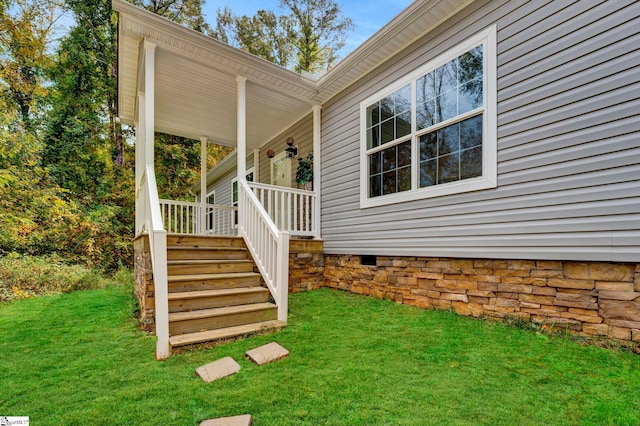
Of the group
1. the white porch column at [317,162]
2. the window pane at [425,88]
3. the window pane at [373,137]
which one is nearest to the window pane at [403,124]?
the window pane at [425,88]

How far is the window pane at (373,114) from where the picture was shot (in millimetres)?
4930

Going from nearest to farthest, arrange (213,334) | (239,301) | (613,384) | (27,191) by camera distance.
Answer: (613,384) → (213,334) → (239,301) → (27,191)

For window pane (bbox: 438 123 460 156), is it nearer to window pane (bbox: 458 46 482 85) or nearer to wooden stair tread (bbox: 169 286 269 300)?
window pane (bbox: 458 46 482 85)

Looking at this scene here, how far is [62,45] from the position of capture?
38.0 ft

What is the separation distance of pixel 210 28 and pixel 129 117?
1041cm

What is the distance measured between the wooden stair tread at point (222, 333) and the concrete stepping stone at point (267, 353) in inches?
16.5

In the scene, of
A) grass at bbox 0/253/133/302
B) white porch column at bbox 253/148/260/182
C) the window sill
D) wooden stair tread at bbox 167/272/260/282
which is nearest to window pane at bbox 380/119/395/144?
the window sill

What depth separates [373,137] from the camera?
16.4 ft

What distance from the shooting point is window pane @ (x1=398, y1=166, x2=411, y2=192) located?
4324 mm

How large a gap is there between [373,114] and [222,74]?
2.65 m

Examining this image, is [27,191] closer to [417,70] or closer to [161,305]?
[161,305]

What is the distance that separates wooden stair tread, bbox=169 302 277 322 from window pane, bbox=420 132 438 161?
279 centimetres

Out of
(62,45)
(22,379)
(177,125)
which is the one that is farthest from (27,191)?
(22,379)

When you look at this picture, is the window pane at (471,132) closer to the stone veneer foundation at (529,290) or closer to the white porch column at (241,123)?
the stone veneer foundation at (529,290)
